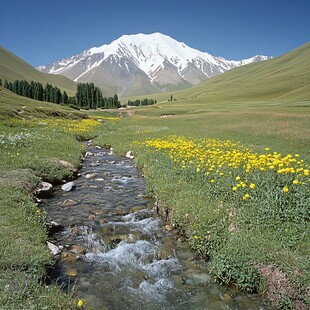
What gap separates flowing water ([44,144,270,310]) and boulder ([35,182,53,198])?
0.36m

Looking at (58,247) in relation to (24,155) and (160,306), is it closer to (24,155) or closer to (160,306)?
(160,306)

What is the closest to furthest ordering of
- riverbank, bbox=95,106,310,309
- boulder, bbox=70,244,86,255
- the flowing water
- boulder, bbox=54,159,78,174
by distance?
riverbank, bbox=95,106,310,309
the flowing water
boulder, bbox=70,244,86,255
boulder, bbox=54,159,78,174

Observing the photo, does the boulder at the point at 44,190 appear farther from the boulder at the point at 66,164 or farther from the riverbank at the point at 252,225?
the riverbank at the point at 252,225

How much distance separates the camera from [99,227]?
10430mm

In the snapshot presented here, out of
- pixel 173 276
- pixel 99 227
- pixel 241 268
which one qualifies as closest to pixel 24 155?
pixel 99 227

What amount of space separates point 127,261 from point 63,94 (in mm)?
140611

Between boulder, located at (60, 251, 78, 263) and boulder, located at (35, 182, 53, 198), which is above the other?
boulder, located at (35, 182, 53, 198)

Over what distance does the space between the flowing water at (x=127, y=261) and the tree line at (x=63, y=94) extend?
110639mm

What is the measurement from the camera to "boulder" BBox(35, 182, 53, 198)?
43.5 ft

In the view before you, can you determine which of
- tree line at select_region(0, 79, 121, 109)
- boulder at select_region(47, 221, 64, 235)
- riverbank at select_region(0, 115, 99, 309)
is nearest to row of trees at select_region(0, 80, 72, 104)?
tree line at select_region(0, 79, 121, 109)

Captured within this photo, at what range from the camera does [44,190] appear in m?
13.6

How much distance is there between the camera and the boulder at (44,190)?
1325 centimetres

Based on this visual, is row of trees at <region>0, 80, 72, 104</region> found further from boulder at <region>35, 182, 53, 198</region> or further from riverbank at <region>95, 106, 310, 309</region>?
riverbank at <region>95, 106, 310, 309</region>

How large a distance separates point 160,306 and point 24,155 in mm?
14270
